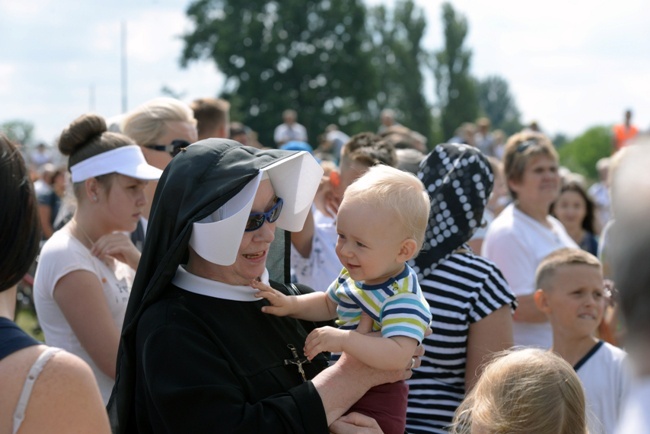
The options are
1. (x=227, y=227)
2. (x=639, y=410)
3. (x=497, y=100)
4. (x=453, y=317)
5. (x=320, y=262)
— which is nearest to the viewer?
(x=639, y=410)

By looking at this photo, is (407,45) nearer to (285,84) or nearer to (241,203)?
(285,84)

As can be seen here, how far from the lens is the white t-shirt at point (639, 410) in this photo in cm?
131

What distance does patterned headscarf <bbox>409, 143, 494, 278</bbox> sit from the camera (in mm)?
3629

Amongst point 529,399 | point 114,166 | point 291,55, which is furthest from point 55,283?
point 291,55

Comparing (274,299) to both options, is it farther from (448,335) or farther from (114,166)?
(114,166)

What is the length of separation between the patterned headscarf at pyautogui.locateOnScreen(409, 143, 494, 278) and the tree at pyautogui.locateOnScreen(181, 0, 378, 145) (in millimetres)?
45514

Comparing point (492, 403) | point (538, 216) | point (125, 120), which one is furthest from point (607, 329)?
point (125, 120)

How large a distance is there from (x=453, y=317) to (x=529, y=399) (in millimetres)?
978

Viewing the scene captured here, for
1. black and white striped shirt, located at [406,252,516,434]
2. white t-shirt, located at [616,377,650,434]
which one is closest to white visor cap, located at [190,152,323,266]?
black and white striped shirt, located at [406,252,516,434]

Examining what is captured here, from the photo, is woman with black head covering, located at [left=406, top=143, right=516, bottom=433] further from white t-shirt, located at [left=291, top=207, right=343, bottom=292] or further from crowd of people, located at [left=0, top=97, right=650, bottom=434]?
white t-shirt, located at [left=291, top=207, right=343, bottom=292]

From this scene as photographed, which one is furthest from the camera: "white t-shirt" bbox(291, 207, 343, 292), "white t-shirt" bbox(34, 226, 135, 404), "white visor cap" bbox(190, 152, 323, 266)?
"white t-shirt" bbox(291, 207, 343, 292)

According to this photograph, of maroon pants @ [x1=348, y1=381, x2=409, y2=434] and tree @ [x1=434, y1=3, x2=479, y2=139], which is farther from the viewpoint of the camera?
tree @ [x1=434, y1=3, x2=479, y2=139]

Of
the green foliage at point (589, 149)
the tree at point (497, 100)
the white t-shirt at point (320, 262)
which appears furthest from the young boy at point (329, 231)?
the tree at point (497, 100)

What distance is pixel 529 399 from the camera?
2.52m
